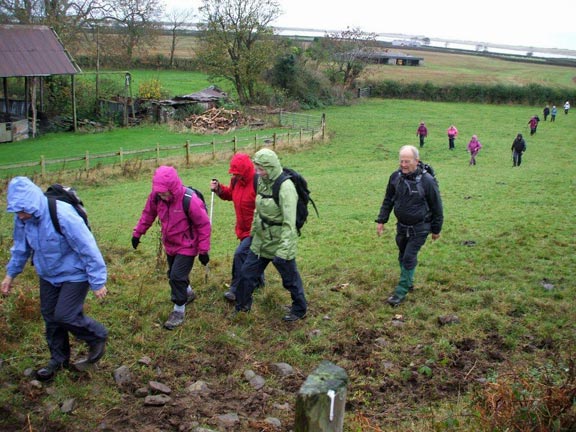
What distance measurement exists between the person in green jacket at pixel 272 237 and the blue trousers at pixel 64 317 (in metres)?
1.80

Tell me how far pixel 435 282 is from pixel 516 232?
3.57 m

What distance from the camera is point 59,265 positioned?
4.91 metres

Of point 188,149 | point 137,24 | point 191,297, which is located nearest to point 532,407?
point 191,297

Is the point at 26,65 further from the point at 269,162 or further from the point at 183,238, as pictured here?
the point at 269,162

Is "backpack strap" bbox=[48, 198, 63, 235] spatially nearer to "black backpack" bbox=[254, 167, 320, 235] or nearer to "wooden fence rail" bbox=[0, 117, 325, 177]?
"black backpack" bbox=[254, 167, 320, 235]

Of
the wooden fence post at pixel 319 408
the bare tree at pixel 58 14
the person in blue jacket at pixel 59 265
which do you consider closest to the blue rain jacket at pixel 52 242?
the person in blue jacket at pixel 59 265

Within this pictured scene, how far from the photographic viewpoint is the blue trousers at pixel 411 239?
275 inches

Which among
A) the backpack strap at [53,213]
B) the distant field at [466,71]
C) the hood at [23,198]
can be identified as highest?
the distant field at [466,71]

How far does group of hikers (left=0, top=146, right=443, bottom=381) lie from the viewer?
482 cm

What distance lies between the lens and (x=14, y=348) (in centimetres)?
548

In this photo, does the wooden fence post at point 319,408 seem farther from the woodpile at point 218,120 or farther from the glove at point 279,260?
the woodpile at point 218,120

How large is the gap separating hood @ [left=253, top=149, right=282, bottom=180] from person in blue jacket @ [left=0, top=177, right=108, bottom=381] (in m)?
1.93

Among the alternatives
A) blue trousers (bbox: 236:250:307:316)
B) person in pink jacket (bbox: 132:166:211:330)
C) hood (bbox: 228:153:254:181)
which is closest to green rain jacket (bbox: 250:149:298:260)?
blue trousers (bbox: 236:250:307:316)

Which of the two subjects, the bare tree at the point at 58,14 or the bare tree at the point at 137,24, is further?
the bare tree at the point at 137,24
